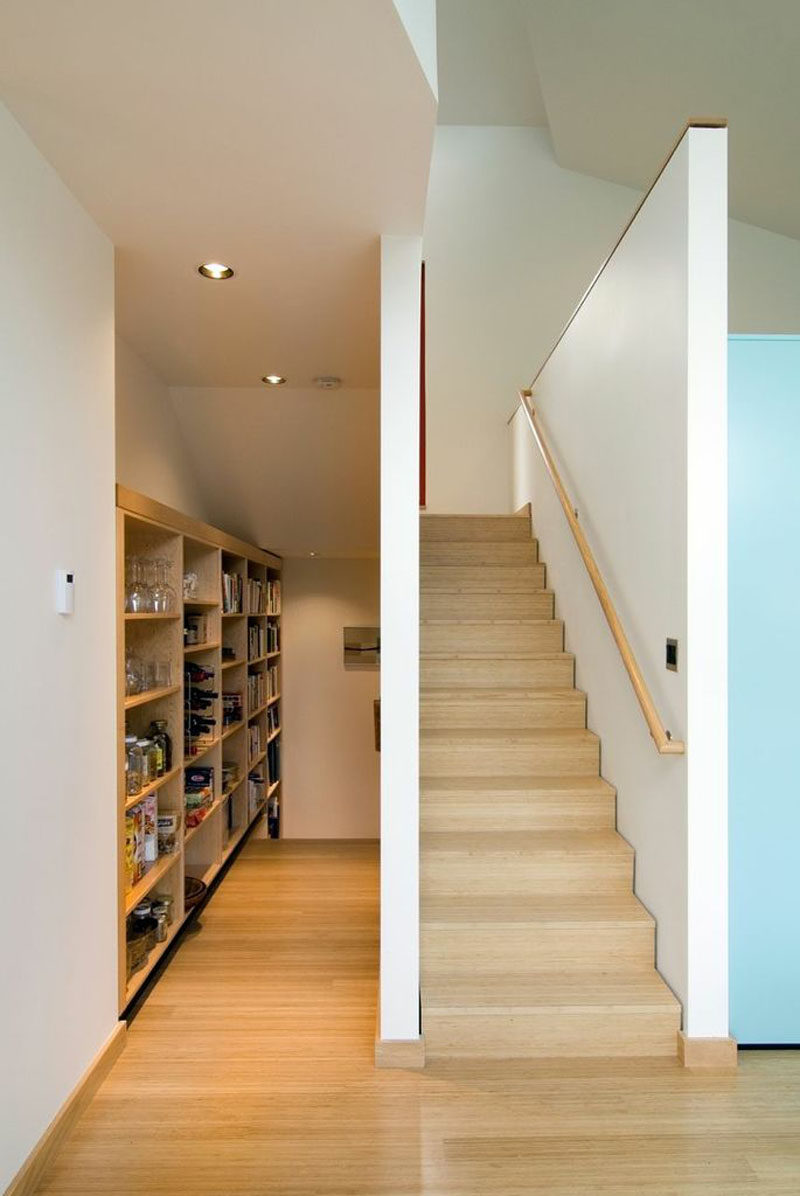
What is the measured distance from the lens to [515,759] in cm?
335

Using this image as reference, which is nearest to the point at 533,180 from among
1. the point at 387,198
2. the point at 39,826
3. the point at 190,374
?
the point at 190,374

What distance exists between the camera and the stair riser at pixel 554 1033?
93.3 inches

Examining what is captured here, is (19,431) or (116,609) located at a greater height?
(19,431)

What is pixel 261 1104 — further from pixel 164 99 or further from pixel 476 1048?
pixel 164 99

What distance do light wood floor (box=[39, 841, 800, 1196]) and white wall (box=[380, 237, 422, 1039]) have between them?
334mm

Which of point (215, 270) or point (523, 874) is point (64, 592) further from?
point (523, 874)

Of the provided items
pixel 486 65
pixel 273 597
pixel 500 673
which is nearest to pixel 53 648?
pixel 500 673

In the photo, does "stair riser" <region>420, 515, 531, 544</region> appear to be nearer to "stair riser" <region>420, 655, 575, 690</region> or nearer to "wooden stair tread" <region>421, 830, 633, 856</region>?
"stair riser" <region>420, 655, 575, 690</region>

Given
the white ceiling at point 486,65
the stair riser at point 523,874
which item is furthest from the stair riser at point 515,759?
the white ceiling at point 486,65

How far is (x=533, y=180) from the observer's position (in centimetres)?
600

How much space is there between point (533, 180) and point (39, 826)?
5975 mm

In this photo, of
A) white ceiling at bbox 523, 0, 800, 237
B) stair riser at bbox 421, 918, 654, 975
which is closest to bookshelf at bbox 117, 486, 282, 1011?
stair riser at bbox 421, 918, 654, 975

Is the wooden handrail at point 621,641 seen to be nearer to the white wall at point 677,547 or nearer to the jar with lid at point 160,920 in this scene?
the white wall at point 677,547

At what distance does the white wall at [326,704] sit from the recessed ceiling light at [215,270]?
3.80 meters
